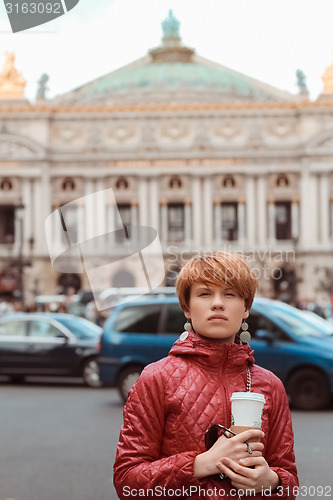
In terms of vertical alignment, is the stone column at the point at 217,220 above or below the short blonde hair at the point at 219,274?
above

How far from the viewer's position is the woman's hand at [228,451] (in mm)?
1879

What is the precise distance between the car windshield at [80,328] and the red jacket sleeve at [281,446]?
1119 centimetres

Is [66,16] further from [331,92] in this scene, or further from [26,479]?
[331,92]

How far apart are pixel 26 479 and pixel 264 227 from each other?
160 ft

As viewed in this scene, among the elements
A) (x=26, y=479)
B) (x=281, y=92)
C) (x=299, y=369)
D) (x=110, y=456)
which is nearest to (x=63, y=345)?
(x=299, y=369)

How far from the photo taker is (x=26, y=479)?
588 cm

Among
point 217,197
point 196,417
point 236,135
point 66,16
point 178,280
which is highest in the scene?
point 236,135

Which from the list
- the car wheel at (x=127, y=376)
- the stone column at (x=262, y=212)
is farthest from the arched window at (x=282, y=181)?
the car wheel at (x=127, y=376)

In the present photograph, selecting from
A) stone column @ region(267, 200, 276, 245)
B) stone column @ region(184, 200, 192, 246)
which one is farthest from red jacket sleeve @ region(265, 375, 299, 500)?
stone column @ region(184, 200, 192, 246)

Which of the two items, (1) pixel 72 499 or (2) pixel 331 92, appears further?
(2) pixel 331 92

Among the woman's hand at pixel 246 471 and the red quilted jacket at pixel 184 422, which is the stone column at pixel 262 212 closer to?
the red quilted jacket at pixel 184 422

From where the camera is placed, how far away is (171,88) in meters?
61.6

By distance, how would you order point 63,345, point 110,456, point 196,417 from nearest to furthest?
point 196,417 → point 110,456 → point 63,345

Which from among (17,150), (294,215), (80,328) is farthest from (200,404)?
(294,215)
